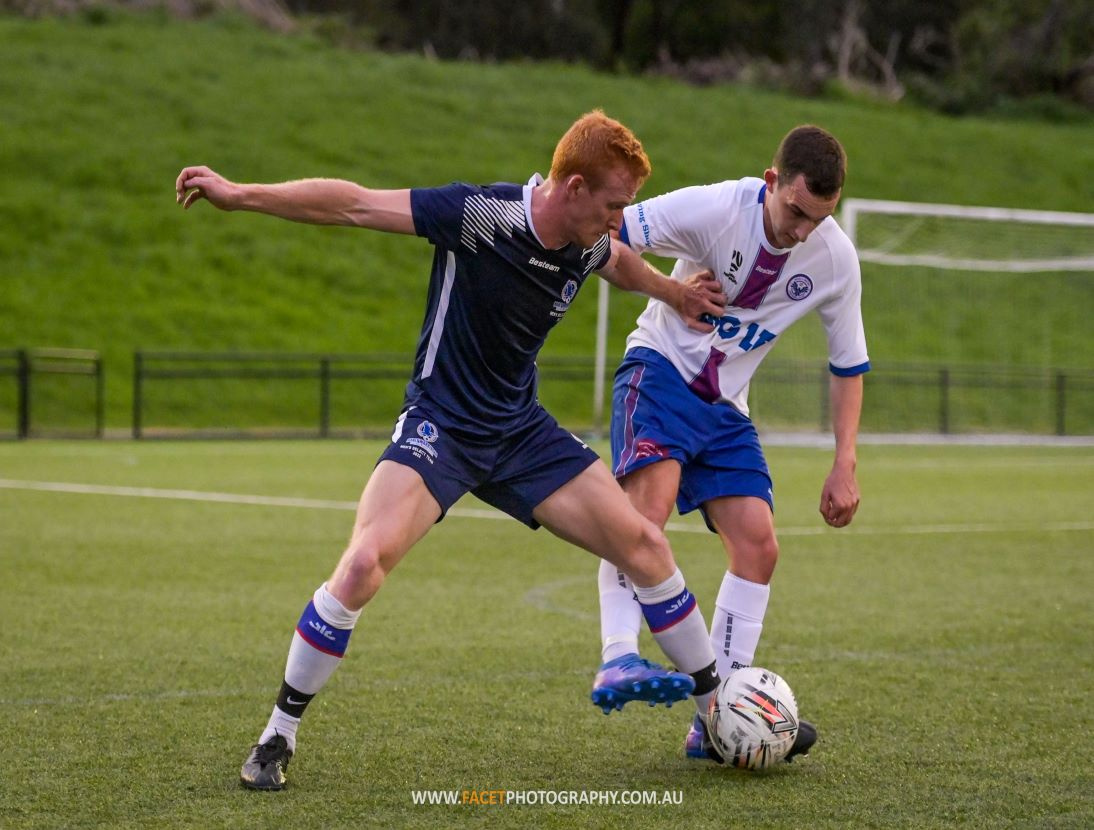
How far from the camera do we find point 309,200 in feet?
13.7

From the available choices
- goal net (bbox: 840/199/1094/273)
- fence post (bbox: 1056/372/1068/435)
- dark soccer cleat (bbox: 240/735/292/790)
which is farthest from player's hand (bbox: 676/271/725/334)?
fence post (bbox: 1056/372/1068/435)

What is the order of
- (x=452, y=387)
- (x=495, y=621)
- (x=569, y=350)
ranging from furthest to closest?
(x=569, y=350) < (x=495, y=621) < (x=452, y=387)

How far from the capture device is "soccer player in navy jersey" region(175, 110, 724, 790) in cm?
428

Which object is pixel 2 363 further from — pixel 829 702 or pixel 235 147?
pixel 829 702

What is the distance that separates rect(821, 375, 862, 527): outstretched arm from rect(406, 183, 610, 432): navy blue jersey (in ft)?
3.80

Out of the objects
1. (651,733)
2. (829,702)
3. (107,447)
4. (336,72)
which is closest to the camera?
(651,733)

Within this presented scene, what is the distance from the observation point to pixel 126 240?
28.3 m

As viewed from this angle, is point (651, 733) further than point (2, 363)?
No

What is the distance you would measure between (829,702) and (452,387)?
2.03m

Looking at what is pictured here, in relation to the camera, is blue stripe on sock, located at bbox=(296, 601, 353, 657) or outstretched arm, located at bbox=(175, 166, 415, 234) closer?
outstretched arm, located at bbox=(175, 166, 415, 234)

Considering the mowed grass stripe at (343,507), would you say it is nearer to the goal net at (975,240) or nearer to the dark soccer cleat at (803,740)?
the dark soccer cleat at (803,740)

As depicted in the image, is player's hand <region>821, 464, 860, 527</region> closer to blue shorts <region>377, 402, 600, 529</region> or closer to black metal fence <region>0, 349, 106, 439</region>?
blue shorts <region>377, 402, 600, 529</region>

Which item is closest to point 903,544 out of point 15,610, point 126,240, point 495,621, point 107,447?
point 495,621

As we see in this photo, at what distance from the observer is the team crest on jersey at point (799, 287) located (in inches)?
206
